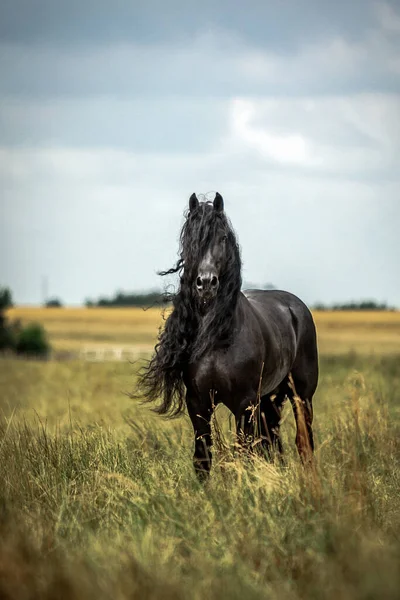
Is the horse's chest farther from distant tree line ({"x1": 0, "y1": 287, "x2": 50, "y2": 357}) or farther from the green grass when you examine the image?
distant tree line ({"x1": 0, "y1": 287, "x2": 50, "y2": 357})

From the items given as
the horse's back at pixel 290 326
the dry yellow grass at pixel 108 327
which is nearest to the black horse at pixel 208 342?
the horse's back at pixel 290 326

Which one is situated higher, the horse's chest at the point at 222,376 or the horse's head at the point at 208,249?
the horse's head at the point at 208,249

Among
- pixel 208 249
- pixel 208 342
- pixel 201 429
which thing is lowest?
pixel 201 429

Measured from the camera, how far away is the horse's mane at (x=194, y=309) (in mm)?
7992

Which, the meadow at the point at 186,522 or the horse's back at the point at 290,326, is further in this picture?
the horse's back at the point at 290,326

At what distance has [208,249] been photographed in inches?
310

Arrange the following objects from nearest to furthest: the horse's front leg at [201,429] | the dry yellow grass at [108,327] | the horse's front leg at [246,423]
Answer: the horse's front leg at [246,423], the horse's front leg at [201,429], the dry yellow grass at [108,327]

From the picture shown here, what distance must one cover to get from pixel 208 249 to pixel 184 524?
231 centimetres

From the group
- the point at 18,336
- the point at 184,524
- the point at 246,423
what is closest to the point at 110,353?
the point at 18,336

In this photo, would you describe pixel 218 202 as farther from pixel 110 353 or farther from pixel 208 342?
pixel 110 353

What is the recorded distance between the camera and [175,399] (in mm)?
8703

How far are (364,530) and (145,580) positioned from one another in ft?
5.78

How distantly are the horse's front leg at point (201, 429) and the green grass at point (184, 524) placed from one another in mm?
128

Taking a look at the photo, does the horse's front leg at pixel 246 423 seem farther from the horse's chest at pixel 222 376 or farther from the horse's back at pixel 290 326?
the horse's back at pixel 290 326
